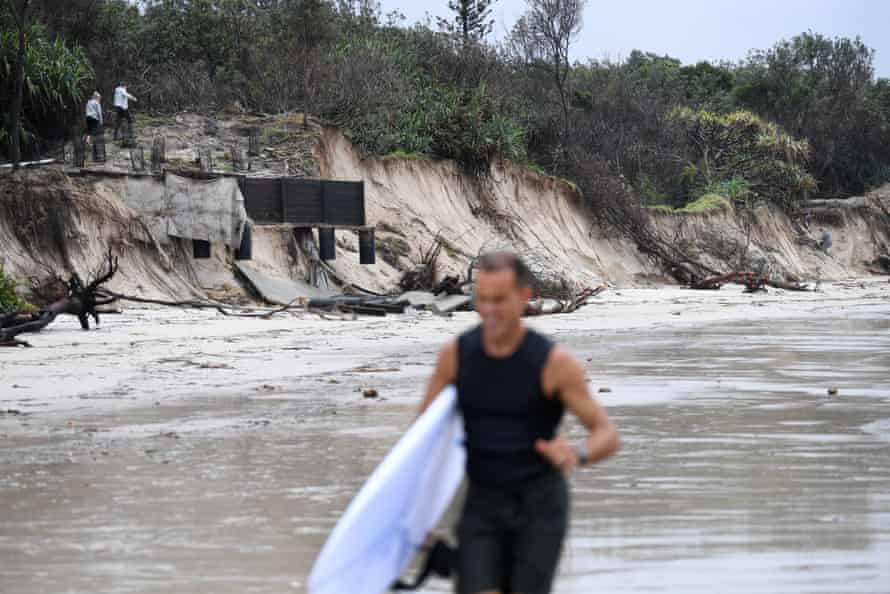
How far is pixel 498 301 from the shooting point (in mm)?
3961

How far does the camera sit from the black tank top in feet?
13.0

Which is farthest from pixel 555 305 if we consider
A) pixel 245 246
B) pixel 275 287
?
pixel 245 246

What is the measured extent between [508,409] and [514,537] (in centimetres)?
38

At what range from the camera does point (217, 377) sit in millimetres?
13273

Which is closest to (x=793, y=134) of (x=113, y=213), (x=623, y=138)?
(x=623, y=138)

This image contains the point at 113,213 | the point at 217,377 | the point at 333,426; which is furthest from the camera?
the point at 113,213

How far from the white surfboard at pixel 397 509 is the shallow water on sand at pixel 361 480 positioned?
149 cm

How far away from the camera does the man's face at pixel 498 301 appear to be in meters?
3.95

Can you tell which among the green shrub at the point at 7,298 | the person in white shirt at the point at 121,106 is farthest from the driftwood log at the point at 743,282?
the green shrub at the point at 7,298

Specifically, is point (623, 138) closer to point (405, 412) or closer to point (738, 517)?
point (405, 412)

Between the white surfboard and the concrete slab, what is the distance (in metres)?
19.9

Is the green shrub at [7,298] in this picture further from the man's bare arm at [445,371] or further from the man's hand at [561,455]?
the man's hand at [561,455]

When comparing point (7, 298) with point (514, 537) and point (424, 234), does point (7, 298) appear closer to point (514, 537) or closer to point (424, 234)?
point (514, 537)

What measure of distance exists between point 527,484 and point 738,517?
290 cm
